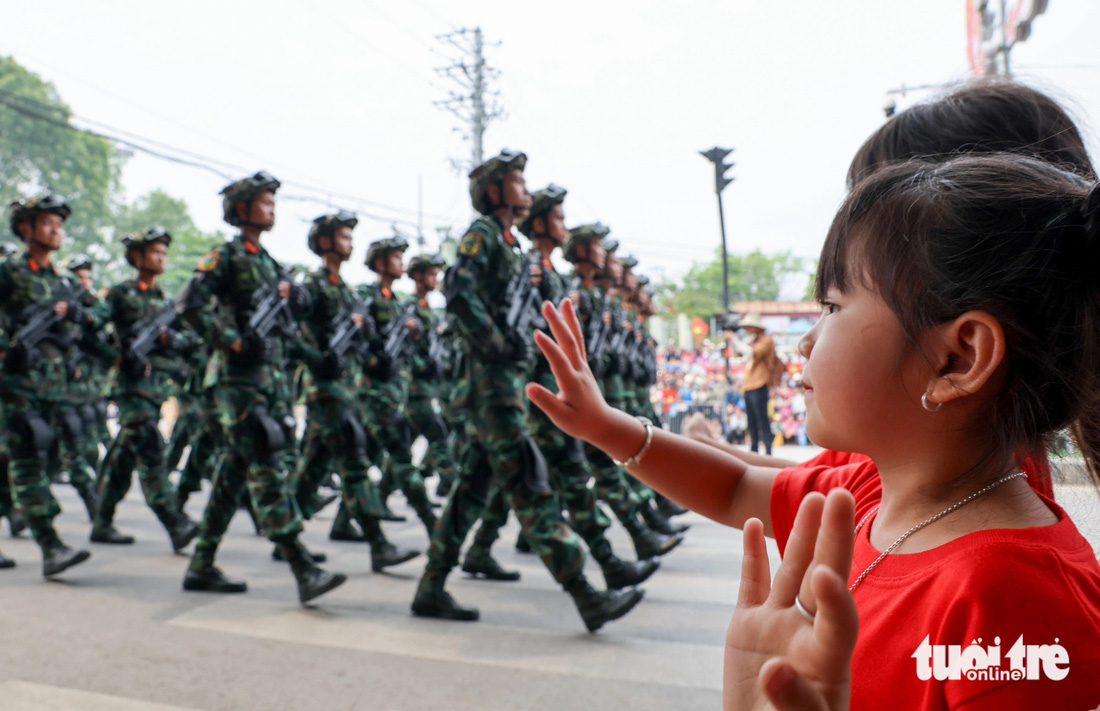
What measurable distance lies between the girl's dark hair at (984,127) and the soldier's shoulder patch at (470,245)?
2.78 m

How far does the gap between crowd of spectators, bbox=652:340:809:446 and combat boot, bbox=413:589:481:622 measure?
366 inches

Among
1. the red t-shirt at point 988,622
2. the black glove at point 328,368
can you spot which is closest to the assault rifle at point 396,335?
the black glove at point 328,368

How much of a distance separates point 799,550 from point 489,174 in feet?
13.1

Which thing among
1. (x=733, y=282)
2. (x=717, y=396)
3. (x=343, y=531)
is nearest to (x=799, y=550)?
(x=343, y=531)

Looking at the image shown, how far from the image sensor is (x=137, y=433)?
19.2 feet

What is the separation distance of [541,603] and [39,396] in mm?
→ 3418

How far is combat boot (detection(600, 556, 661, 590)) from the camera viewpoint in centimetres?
414

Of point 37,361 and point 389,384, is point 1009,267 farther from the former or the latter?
point 389,384

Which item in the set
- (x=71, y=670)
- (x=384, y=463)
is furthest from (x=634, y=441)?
(x=384, y=463)

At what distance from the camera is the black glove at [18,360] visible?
16.8 ft

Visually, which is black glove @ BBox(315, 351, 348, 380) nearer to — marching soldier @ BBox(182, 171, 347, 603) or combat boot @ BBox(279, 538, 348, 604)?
marching soldier @ BBox(182, 171, 347, 603)

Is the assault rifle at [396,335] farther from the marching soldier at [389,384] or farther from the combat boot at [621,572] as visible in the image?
the combat boot at [621,572]

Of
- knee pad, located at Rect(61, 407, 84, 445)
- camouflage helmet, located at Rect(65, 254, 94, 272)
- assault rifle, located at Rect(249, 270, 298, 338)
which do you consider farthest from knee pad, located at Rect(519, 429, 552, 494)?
camouflage helmet, located at Rect(65, 254, 94, 272)

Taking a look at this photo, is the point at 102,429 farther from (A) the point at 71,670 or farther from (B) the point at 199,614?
(A) the point at 71,670
